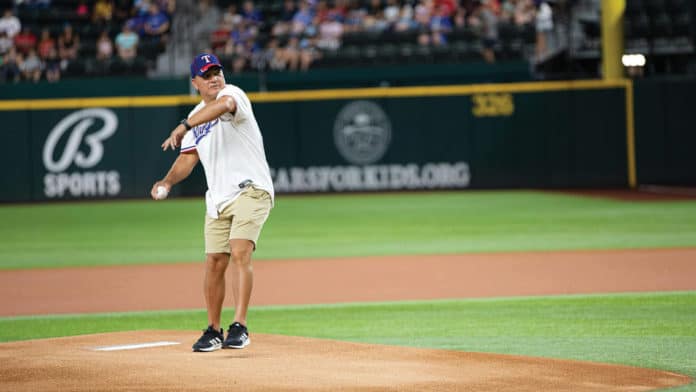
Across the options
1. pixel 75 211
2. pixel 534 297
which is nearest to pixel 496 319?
pixel 534 297

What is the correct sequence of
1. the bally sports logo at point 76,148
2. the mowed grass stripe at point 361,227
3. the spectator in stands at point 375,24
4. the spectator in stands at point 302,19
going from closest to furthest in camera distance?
1. the mowed grass stripe at point 361,227
2. the bally sports logo at point 76,148
3. the spectator in stands at point 302,19
4. the spectator in stands at point 375,24

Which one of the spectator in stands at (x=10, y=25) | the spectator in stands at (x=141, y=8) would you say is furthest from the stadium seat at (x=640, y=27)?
the spectator in stands at (x=10, y=25)

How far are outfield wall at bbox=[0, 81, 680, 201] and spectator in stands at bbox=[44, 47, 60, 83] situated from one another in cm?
86

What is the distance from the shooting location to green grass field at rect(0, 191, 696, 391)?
8.14 m

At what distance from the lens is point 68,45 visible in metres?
26.3

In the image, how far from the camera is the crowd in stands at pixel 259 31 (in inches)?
1000

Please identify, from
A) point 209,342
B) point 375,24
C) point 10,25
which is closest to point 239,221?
point 209,342

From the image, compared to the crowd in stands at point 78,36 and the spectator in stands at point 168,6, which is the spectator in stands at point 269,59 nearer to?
the crowd in stands at point 78,36

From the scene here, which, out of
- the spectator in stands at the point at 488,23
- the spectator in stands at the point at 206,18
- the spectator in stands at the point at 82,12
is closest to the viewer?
the spectator in stands at the point at 488,23

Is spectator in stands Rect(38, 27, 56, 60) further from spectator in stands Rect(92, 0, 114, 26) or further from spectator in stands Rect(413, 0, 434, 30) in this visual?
spectator in stands Rect(413, 0, 434, 30)

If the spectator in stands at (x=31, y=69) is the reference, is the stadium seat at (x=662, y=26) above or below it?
above

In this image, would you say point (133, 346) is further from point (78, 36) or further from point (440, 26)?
point (78, 36)

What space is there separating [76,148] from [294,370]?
1950cm

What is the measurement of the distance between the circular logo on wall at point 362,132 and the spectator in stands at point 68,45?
628 cm
